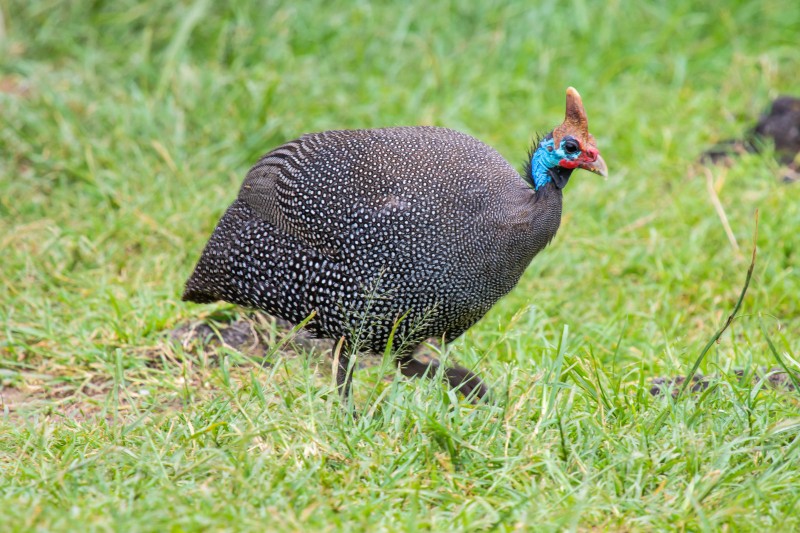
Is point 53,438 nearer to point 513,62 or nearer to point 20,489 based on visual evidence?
point 20,489

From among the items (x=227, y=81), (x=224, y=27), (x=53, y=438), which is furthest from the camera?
(x=224, y=27)

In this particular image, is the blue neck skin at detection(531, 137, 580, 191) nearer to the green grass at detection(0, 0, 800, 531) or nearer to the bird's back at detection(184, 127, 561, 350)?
the bird's back at detection(184, 127, 561, 350)

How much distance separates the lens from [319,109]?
19.6ft

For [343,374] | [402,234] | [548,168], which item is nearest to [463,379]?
[343,374]

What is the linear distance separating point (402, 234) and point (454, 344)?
2.55 feet

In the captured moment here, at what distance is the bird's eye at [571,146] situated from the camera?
137 inches

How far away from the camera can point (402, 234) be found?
3.46 meters

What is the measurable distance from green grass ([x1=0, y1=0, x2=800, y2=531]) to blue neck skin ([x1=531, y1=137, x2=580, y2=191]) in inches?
20.4

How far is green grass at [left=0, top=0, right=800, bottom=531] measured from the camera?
2822 millimetres

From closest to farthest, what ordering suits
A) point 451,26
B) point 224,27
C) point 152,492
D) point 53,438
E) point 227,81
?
point 152,492
point 53,438
point 227,81
point 224,27
point 451,26

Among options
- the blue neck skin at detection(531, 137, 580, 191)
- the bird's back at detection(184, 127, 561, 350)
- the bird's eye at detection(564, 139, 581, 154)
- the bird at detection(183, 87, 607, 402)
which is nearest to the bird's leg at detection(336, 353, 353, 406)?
the bird at detection(183, 87, 607, 402)

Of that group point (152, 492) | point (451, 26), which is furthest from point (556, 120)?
point (152, 492)

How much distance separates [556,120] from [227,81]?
1952 millimetres

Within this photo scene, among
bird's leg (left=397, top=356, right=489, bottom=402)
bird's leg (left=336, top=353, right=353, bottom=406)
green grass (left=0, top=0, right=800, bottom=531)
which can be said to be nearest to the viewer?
green grass (left=0, top=0, right=800, bottom=531)
